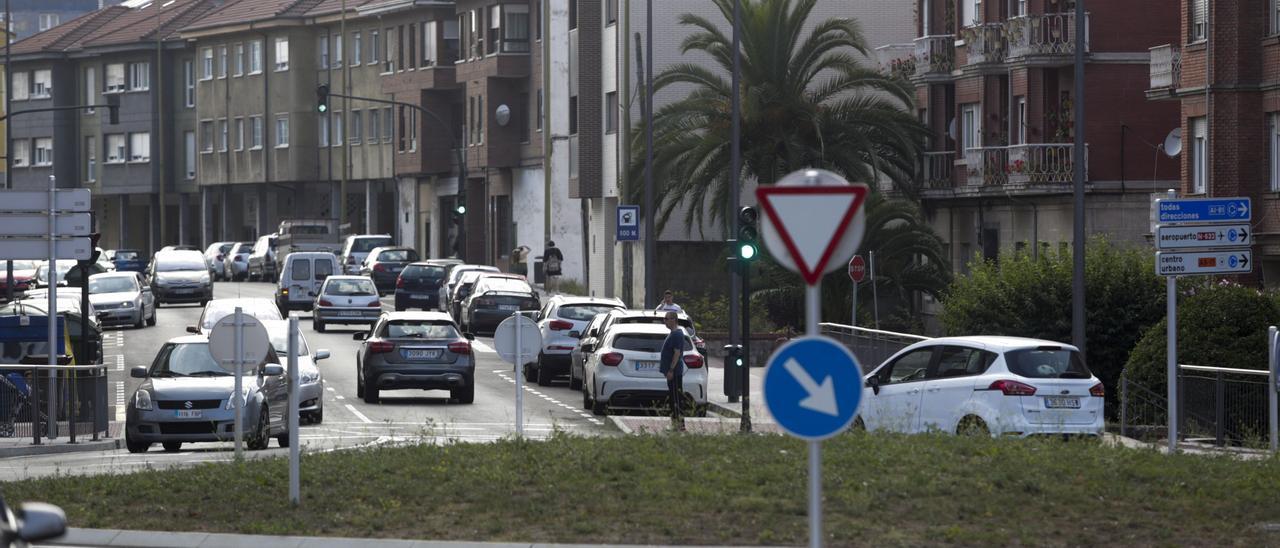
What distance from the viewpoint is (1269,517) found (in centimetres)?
1493

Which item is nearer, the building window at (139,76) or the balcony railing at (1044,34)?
the balcony railing at (1044,34)

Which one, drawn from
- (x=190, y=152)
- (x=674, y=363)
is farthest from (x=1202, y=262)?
(x=190, y=152)

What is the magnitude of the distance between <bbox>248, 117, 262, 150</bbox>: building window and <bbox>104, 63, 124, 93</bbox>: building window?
11.0 m

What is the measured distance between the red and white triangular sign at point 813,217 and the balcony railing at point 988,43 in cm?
3982

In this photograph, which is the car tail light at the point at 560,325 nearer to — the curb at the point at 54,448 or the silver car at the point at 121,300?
the curb at the point at 54,448

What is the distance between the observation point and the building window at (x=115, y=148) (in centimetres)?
10344

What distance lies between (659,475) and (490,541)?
2614 millimetres

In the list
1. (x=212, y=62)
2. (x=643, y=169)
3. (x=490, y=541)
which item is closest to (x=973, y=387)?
(x=490, y=541)

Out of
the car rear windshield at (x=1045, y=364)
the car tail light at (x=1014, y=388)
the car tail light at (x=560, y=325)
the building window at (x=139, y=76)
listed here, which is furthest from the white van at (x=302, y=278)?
the building window at (x=139, y=76)

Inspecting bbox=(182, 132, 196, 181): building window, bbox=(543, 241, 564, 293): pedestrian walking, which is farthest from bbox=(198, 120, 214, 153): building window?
bbox=(543, 241, 564, 293): pedestrian walking

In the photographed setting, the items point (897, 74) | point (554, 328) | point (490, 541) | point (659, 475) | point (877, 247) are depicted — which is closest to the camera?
point (490, 541)

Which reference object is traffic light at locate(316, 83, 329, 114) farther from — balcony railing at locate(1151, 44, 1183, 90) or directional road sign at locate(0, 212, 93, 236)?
directional road sign at locate(0, 212, 93, 236)

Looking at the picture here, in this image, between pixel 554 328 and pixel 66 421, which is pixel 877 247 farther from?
pixel 66 421

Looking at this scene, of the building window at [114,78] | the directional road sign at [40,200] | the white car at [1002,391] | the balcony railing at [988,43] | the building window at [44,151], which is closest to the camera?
the white car at [1002,391]
